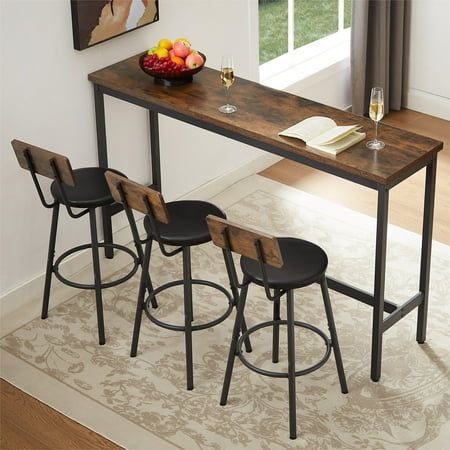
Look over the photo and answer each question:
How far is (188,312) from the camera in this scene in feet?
13.7

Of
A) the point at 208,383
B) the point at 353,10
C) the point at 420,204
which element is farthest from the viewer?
the point at 353,10

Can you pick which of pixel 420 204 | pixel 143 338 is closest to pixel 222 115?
pixel 143 338

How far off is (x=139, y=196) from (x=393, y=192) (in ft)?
7.65

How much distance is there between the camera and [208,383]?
171 inches

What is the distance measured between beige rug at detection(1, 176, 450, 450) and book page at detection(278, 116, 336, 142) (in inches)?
39.3

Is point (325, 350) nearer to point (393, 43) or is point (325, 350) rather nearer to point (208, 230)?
point (208, 230)

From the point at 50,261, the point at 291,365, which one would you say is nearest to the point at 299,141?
the point at 291,365

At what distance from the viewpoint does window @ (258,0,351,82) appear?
6480 mm

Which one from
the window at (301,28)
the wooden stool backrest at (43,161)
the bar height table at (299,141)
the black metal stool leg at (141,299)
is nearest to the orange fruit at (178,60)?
the bar height table at (299,141)

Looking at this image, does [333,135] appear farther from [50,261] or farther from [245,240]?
[50,261]

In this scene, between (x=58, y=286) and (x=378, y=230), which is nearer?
(x=378, y=230)

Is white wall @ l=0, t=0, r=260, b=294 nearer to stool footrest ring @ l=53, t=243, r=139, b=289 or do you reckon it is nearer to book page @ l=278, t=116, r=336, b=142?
stool footrest ring @ l=53, t=243, r=139, b=289

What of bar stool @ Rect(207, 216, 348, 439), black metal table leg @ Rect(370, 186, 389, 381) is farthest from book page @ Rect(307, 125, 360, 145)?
bar stool @ Rect(207, 216, 348, 439)

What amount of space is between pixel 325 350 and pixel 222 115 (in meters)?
1.16
